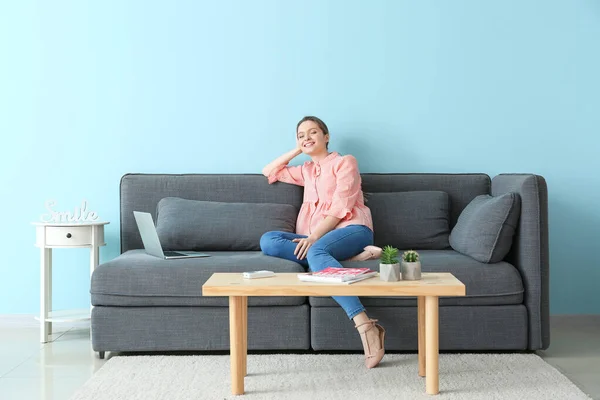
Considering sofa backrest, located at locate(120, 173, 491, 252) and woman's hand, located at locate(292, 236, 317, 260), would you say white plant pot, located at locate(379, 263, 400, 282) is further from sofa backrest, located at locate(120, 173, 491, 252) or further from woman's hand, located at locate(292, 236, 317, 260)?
sofa backrest, located at locate(120, 173, 491, 252)

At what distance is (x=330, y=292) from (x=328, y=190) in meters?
1.24

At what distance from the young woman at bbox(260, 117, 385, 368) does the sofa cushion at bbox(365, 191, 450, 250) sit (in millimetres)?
193

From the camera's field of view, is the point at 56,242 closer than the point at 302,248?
No

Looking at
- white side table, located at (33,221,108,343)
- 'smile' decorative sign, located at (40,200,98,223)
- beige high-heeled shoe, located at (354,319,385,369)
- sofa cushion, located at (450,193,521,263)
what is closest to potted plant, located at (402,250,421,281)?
beige high-heeled shoe, located at (354,319,385,369)

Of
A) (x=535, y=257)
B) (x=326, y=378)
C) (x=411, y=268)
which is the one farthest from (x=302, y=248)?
(x=535, y=257)

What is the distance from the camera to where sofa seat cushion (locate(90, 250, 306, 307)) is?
11.6 feet

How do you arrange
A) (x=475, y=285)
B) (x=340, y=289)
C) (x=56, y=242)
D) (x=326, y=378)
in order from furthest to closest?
(x=56, y=242), (x=475, y=285), (x=326, y=378), (x=340, y=289)

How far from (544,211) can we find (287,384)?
146cm

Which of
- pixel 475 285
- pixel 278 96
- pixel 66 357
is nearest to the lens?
pixel 475 285

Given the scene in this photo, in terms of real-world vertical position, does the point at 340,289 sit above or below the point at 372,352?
above

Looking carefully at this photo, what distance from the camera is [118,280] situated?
11.6 feet

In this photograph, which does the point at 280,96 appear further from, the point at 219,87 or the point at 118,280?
the point at 118,280

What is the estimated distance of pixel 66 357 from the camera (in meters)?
3.63

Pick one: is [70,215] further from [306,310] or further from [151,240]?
[306,310]
